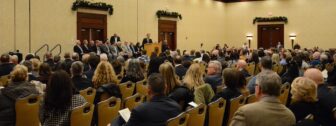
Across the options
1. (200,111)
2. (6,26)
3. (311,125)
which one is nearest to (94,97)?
(200,111)

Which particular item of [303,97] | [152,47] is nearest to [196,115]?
[303,97]

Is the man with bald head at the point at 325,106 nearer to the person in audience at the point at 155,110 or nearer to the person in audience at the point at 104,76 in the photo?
Answer: the person in audience at the point at 155,110

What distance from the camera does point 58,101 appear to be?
4.11 metres

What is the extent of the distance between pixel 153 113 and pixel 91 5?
585 inches

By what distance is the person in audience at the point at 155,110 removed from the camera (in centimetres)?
356

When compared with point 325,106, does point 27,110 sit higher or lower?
lower

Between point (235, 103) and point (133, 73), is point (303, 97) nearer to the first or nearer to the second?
point (235, 103)

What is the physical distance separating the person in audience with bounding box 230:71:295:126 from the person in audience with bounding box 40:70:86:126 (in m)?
1.83

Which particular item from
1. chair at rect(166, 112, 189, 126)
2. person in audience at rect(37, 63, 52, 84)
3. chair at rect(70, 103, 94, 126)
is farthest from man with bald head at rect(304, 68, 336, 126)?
person in audience at rect(37, 63, 52, 84)

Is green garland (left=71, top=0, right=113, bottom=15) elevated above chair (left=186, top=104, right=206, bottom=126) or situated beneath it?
elevated above

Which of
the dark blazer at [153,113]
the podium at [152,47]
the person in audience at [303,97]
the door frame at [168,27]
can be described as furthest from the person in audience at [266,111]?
the door frame at [168,27]

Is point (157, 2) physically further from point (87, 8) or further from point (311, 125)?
point (311, 125)

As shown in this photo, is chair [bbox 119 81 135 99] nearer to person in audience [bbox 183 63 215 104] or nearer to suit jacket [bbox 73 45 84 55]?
person in audience [bbox 183 63 215 104]

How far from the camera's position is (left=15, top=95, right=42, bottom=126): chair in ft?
15.7
